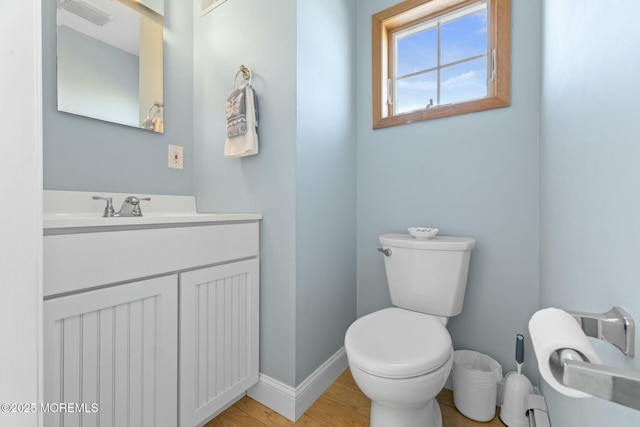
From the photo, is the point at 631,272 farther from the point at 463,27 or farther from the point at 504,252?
the point at 463,27

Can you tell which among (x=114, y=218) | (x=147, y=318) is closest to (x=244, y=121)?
(x=114, y=218)

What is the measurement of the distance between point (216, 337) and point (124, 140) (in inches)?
41.9

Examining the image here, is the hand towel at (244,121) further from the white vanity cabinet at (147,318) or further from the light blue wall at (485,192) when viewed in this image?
the light blue wall at (485,192)

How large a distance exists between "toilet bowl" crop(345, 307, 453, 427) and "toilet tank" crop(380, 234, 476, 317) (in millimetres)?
150

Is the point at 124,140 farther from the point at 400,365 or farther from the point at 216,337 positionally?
the point at 400,365

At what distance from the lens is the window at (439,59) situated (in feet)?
4.30

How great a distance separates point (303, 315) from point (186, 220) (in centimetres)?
65

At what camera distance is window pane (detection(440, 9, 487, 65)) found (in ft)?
4.59

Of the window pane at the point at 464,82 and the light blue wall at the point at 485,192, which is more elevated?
the window pane at the point at 464,82

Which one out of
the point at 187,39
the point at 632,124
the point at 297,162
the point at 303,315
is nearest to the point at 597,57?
the point at 632,124

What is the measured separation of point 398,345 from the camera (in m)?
0.97

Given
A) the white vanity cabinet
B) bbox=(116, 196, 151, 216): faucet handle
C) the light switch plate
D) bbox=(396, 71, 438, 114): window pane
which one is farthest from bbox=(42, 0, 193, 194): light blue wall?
bbox=(396, 71, 438, 114): window pane

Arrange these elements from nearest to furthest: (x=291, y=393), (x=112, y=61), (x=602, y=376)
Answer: (x=602, y=376) → (x=291, y=393) → (x=112, y=61)

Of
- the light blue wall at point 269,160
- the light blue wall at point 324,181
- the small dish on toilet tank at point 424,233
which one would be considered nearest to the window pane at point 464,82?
the light blue wall at point 324,181
